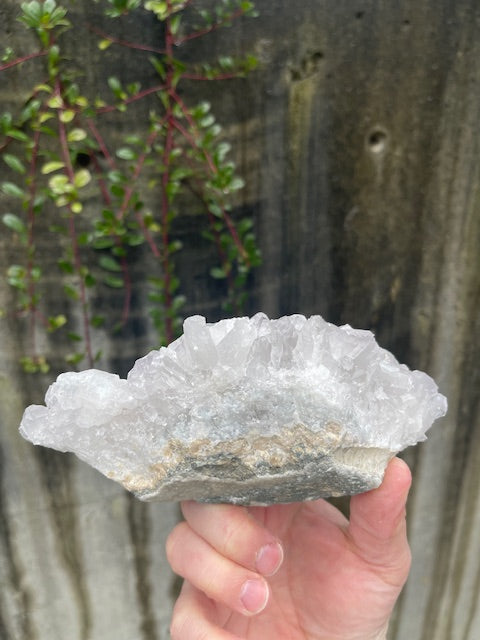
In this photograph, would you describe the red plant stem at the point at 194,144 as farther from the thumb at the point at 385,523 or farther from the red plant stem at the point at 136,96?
the thumb at the point at 385,523

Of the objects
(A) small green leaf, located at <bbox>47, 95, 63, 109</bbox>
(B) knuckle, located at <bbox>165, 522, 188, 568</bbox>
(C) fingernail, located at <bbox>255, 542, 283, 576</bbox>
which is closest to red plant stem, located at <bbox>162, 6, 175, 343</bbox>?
(A) small green leaf, located at <bbox>47, 95, 63, 109</bbox>

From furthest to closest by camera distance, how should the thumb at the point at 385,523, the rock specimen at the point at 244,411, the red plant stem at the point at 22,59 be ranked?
the red plant stem at the point at 22,59 → the thumb at the point at 385,523 → the rock specimen at the point at 244,411

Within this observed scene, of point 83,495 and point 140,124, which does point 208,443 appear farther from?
point 83,495

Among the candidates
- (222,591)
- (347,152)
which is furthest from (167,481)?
(347,152)

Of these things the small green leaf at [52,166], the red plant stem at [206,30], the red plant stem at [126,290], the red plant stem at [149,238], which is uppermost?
the red plant stem at [206,30]

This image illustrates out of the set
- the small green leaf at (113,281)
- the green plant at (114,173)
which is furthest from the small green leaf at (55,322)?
the small green leaf at (113,281)

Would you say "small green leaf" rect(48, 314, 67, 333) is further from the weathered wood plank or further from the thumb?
the thumb
